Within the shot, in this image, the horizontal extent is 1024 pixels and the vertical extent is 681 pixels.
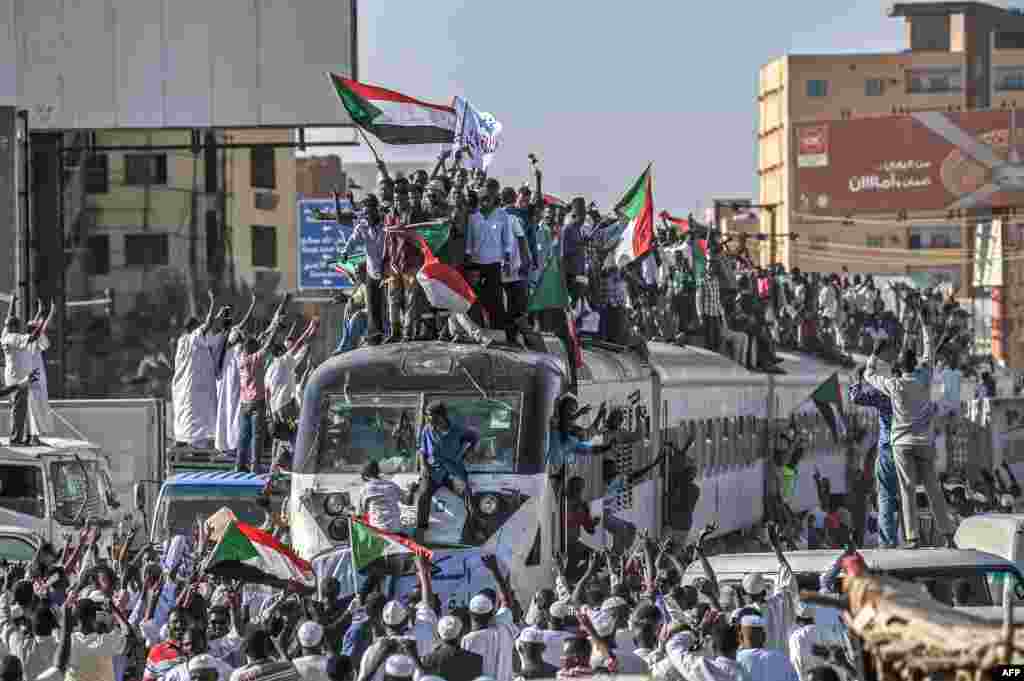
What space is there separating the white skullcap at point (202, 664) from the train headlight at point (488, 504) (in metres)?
7.12

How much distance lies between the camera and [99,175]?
186 feet

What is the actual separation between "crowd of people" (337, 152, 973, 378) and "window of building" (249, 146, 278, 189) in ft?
81.6

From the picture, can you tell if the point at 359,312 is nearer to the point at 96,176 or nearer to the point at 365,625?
the point at 365,625

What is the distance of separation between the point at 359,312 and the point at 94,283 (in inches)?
1448

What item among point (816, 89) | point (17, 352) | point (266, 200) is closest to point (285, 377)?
point (17, 352)

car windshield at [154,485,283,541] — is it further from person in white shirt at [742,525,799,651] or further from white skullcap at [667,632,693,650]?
white skullcap at [667,632,693,650]

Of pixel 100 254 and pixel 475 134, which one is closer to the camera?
pixel 475 134

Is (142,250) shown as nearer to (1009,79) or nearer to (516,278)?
(516,278)

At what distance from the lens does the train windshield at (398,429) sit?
58.9 feet

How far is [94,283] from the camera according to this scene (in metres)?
55.8

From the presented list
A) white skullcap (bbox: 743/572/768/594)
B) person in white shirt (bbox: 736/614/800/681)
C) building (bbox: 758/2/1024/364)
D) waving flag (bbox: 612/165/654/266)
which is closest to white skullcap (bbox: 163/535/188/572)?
white skullcap (bbox: 743/572/768/594)

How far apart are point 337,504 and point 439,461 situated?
918 mm

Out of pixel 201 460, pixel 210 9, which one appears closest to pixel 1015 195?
pixel 210 9

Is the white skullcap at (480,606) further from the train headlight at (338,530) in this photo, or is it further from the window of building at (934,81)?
the window of building at (934,81)
